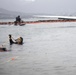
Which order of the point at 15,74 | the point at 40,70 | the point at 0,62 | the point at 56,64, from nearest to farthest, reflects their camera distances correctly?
the point at 15,74 → the point at 40,70 → the point at 56,64 → the point at 0,62

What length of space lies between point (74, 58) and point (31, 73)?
7922 mm

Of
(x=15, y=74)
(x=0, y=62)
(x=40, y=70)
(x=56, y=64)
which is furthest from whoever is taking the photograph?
(x=0, y=62)

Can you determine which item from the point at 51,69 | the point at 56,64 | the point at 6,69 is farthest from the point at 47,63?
the point at 6,69

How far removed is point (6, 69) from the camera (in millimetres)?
24391

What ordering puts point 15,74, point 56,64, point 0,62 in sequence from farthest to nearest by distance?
point 0,62 → point 56,64 → point 15,74

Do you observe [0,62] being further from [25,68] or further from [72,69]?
[72,69]

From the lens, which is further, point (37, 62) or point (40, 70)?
point (37, 62)

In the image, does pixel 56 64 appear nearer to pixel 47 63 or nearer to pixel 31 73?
pixel 47 63

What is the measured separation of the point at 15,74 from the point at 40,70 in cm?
263

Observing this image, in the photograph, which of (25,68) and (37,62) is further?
(37,62)

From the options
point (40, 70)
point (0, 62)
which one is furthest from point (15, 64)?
point (40, 70)

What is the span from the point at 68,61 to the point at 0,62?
7.57m

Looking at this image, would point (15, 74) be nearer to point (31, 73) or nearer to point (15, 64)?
point (31, 73)

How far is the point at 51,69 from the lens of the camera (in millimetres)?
23859
